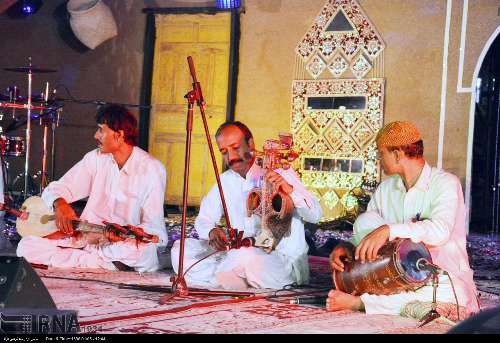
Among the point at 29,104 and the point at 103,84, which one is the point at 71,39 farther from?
the point at 29,104

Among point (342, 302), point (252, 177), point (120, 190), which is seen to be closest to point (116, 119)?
point (120, 190)

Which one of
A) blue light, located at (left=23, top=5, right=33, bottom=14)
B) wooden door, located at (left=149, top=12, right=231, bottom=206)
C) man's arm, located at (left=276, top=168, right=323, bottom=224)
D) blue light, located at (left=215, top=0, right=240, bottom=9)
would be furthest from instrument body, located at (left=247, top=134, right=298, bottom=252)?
blue light, located at (left=23, top=5, right=33, bottom=14)

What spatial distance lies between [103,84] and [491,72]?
5707 mm

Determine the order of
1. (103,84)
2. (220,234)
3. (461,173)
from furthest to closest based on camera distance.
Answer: (103,84) → (461,173) → (220,234)

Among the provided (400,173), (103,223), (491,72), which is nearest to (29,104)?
(103,223)

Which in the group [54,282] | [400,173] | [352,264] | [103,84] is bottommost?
[54,282]

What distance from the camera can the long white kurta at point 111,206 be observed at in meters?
6.52

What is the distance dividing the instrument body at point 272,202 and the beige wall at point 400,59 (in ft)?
16.7

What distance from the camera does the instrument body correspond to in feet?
16.9

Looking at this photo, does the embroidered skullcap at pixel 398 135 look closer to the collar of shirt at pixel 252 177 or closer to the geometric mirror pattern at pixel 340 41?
the collar of shirt at pixel 252 177

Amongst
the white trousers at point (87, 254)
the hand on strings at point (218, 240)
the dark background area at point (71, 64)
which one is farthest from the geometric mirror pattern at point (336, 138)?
the hand on strings at point (218, 240)

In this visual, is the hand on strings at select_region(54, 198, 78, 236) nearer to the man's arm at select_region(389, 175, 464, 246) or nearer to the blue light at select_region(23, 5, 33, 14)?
the man's arm at select_region(389, 175, 464, 246)

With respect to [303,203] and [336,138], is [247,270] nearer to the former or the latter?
[303,203]

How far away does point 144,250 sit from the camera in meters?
6.45
